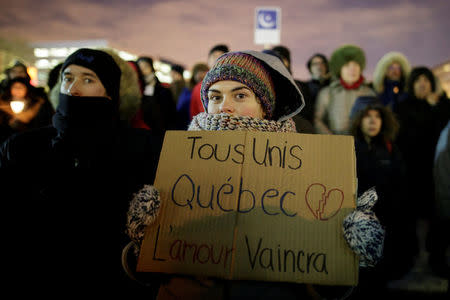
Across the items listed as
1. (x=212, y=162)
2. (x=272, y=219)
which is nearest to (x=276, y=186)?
(x=272, y=219)

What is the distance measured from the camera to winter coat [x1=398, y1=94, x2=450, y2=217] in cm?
435

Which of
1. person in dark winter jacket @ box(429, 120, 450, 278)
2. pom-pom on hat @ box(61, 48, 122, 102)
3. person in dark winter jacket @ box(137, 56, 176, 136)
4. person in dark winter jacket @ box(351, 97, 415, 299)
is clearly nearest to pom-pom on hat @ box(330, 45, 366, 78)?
person in dark winter jacket @ box(351, 97, 415, 299)

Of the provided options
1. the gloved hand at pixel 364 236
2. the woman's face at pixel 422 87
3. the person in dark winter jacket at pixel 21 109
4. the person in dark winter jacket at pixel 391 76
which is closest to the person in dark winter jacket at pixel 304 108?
the gloved hand at pixel 364 236

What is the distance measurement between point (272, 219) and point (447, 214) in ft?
8.11

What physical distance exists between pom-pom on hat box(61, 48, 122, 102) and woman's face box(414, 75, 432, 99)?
404 cm

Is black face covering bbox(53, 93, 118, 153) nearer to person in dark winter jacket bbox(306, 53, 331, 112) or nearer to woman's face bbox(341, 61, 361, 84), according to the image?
woman's face bbox(341, 61, 361, 84)

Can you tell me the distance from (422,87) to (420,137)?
0.68 metres

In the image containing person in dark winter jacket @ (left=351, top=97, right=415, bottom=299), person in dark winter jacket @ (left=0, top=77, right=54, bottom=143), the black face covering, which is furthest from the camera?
person in dark winter jacket @ (left=0, top=77, right=54, bottom=143)

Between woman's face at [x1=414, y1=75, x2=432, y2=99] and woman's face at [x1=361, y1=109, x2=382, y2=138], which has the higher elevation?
woman's face at [x1=414, y1=75, x2=432, y2=99]

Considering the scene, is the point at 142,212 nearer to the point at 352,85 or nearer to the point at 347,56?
the point at 352,85

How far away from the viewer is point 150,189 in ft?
4.25

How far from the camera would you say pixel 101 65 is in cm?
201

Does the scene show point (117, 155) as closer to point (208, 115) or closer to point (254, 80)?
point (208, 115)

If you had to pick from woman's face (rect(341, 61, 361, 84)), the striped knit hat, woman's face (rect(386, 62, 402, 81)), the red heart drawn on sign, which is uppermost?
woman's face (rect(386, 62, 402, 81))
